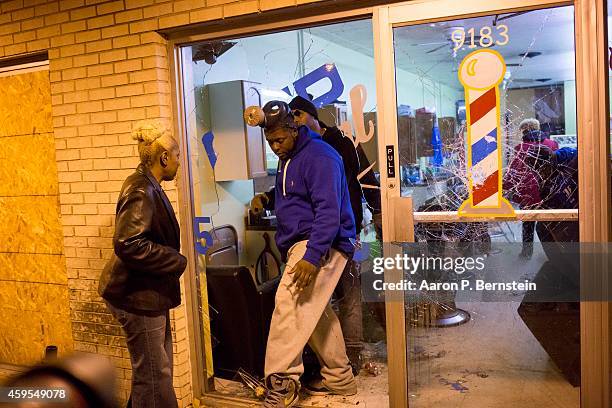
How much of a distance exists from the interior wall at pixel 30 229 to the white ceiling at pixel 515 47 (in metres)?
2.67

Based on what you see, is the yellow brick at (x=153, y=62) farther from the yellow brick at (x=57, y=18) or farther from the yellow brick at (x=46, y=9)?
the yellow brick at (x=46, y=9)

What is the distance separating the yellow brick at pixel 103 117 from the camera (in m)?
3.88

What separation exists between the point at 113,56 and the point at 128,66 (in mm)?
144

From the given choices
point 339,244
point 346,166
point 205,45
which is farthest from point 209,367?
point 205,45

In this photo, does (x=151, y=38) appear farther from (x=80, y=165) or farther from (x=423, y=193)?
(x=423, y=193)

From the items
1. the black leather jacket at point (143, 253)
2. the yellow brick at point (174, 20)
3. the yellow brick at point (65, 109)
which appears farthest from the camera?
the yellow brick at point (65, 109)

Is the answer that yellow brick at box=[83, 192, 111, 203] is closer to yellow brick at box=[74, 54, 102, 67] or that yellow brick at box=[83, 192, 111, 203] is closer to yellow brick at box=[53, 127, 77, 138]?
yellow brick at box=[53, 127, 77, 138]

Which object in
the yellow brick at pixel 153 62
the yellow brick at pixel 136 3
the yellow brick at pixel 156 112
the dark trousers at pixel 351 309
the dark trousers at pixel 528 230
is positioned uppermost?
the yellow brick at pixel 136 3

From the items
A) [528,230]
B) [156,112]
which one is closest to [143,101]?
[156,112]

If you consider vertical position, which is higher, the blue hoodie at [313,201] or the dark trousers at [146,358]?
the blue hoodie at [313,201]

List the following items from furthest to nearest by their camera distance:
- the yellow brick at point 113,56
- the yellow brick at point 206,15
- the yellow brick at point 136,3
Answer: the yellow brick at point 113,56
the yellow brick at point 136,3
the yellow brick at point 206,15

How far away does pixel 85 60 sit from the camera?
13.0 ft

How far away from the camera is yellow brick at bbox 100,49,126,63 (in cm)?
383

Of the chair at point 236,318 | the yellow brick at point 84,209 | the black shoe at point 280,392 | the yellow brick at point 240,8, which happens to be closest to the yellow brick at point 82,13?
the yellow brick at point 240,8
